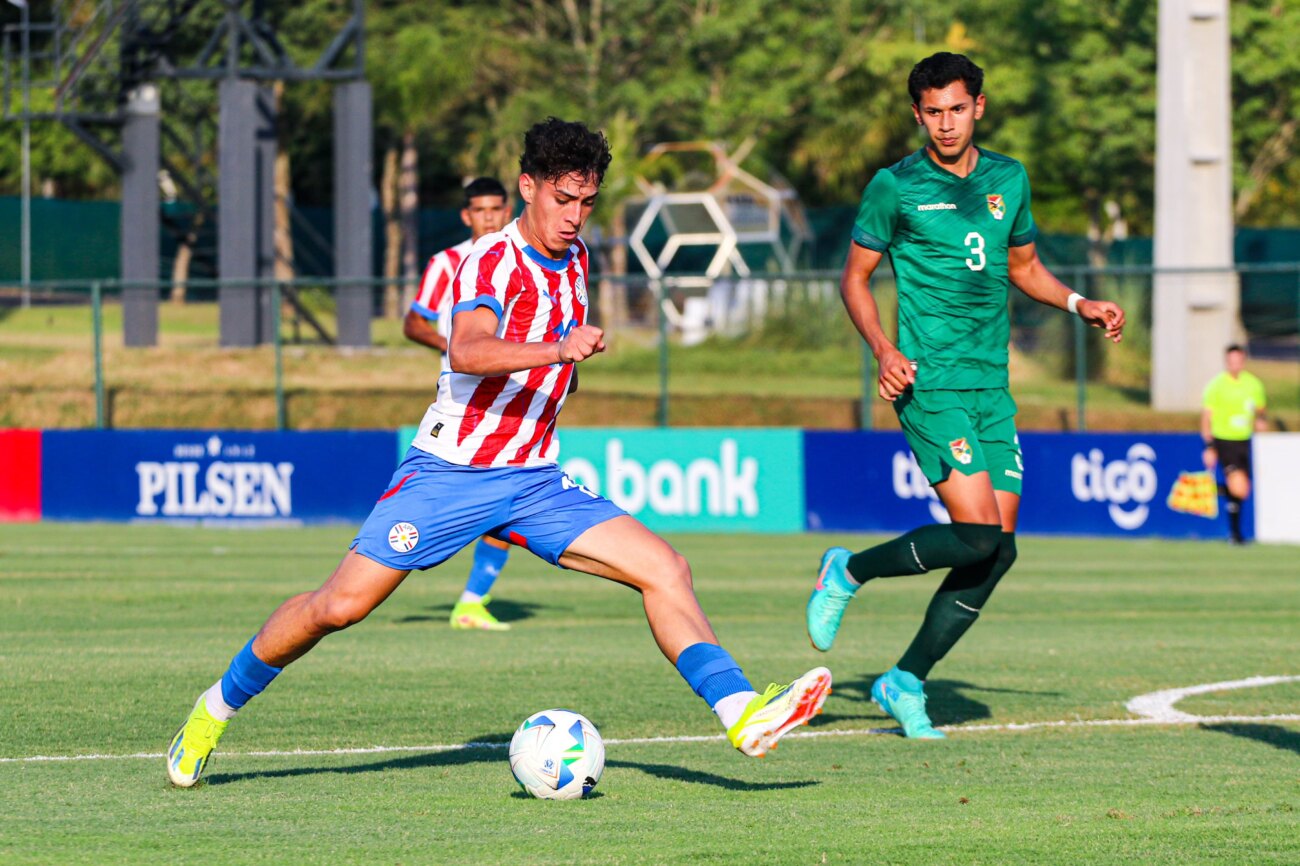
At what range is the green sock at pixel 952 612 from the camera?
7.44 m

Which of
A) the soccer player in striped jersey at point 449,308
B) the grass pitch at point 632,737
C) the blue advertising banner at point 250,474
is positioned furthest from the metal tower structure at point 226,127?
the soccer player in striped jersey at point 449,308

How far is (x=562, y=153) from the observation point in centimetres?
591

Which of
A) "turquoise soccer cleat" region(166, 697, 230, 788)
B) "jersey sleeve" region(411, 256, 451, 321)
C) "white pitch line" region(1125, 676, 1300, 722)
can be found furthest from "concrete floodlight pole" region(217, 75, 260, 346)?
"turquoise soccer cleat" region(166, 697, 230, 788)

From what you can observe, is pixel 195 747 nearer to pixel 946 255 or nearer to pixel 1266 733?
pixel 946 255

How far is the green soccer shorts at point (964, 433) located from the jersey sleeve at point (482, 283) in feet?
6.37

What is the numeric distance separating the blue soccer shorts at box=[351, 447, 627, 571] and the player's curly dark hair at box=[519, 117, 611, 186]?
940 millimetres

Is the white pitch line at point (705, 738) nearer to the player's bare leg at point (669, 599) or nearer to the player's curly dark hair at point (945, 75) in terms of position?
the player's bare leg at point (669, 599)

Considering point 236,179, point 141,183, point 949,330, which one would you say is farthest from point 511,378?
point 141,183

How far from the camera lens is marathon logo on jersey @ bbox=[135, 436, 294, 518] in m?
21.2

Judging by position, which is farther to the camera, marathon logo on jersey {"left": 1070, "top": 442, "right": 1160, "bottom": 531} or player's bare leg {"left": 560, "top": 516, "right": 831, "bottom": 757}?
marathon logo on jersey {"left": 1070, "top": 442, "right": 1160, "bottom": 531}

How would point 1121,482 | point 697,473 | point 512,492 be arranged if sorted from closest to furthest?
point 512,492, point 1121,482, point 697,473

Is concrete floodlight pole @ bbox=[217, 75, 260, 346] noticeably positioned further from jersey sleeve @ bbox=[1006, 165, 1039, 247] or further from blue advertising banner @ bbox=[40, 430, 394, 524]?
jersey sleeve @ bbox=[1006, 165, 1039, 247]

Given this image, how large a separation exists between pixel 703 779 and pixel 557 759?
67 cm

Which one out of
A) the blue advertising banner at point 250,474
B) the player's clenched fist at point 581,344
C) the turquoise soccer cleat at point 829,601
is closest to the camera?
the player's clenched fist at point 581,344
